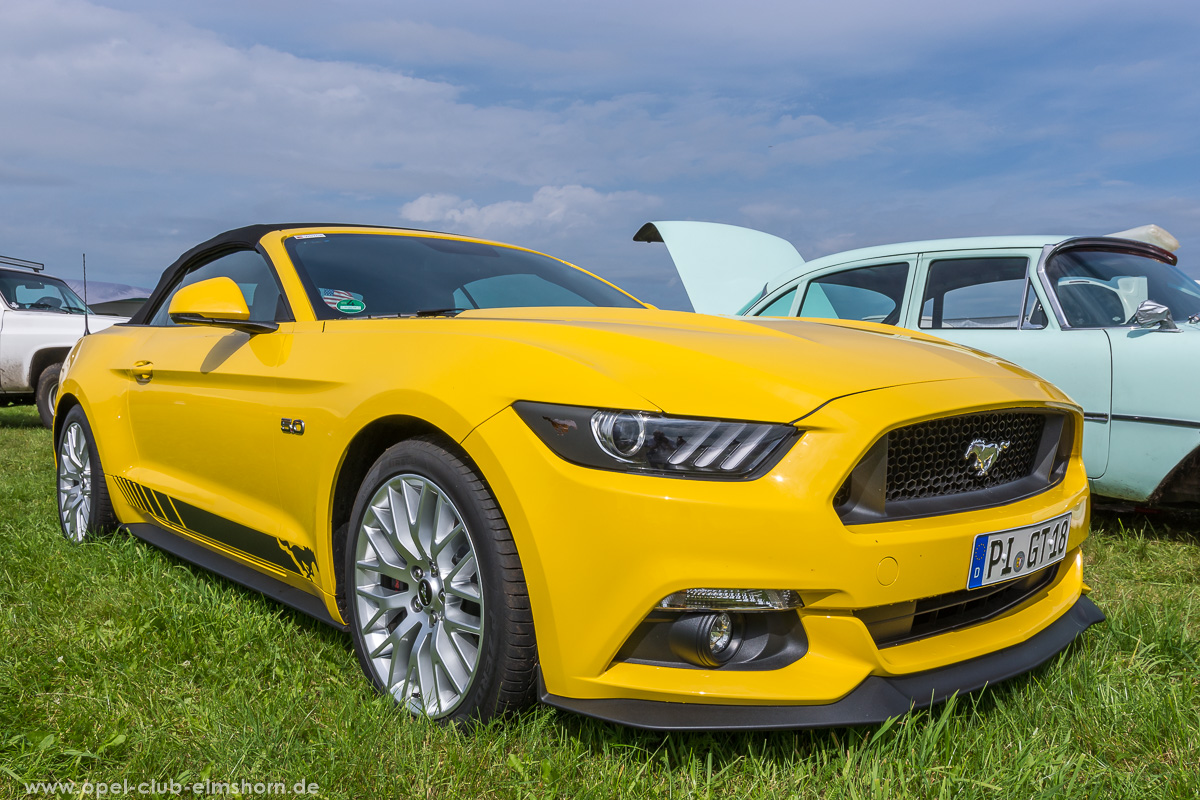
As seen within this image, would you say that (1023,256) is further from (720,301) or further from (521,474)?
(521,474)

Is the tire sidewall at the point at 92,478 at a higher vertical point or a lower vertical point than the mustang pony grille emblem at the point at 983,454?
lower

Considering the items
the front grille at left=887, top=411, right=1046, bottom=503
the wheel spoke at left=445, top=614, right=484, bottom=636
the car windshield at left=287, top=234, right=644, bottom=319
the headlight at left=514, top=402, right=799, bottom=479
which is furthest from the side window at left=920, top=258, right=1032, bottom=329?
the wheel spoke at left=445, top=614, right=484, bottom=636

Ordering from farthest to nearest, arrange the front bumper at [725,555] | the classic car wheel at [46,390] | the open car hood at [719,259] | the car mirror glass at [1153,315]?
the classic car wheel at [46,390], the open car hood at [719,259], the car mirror glass at [1153,315], the front bumper at [725,555]

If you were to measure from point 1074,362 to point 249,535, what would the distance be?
3.60 metres

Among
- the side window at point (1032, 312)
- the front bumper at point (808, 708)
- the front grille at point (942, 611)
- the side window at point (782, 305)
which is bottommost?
the front bumper at point (808, 708)

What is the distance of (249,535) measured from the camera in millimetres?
2789

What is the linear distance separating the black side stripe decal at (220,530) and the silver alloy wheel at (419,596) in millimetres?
340

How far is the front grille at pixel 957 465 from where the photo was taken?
1809 mm

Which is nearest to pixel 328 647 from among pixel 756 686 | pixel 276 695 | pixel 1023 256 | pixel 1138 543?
pixel 276 695

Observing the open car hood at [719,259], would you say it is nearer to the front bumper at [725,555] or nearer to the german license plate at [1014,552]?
the german license plate at [1014,552]

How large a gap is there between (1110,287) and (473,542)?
12.4 feet

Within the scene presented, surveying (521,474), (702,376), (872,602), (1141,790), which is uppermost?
(702,376)

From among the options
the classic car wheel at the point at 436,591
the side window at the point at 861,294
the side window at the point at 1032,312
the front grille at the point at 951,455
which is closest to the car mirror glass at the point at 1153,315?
the side window at the point at 1032,312

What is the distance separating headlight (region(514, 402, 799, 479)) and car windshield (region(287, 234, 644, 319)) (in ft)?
3.56
